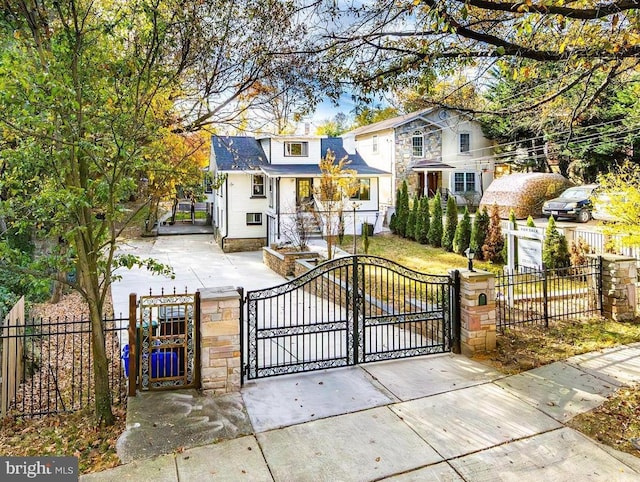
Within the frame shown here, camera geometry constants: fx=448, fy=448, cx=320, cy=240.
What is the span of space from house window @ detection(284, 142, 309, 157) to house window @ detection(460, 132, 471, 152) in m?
13.4

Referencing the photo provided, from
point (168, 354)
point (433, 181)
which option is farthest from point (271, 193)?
point (168, 354)

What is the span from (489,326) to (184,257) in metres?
14.8

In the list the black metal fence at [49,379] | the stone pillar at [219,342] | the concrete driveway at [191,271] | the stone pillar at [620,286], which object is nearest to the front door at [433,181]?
the concrete driveway at [191,271]

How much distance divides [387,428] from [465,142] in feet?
96.4

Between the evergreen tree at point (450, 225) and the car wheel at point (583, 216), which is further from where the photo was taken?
the car wheel at point (583, 216)

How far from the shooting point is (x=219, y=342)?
5.33 metres

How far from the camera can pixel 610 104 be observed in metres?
25.0

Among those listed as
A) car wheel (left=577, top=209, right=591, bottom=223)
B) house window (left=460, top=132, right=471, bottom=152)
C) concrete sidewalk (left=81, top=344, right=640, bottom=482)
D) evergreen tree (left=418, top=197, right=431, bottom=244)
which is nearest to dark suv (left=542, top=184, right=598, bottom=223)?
car wheel (left=577, top=209, right=591, bottom=223)

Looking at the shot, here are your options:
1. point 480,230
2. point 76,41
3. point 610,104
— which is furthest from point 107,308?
point 610,104

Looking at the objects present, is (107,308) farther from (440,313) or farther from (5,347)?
(440,313)

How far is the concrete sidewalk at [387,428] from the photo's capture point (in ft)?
12.5

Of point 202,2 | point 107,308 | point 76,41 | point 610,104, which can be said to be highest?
point 610,104

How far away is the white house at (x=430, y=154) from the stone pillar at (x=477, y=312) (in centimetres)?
2083

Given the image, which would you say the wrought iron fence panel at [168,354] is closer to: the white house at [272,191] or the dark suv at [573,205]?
the white house at [272,191]
